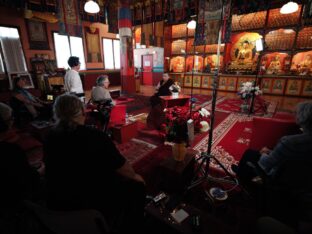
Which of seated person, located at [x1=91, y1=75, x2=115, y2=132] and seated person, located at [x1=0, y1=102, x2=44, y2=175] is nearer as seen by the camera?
seated person, located at [x1=0, y1=102, x2=44, y2=175]

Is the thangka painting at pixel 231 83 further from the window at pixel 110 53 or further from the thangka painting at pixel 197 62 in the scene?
the window at pixel 110 53

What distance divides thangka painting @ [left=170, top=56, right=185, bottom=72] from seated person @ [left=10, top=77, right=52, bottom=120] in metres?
7.25

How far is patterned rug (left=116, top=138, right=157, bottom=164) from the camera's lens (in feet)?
9.52

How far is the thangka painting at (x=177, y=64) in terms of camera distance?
10031 mm

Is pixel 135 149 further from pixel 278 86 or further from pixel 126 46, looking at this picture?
pixel 278 86

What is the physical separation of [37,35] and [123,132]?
7007 mm

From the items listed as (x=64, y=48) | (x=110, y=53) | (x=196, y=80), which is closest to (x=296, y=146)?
(x=196, y=80)

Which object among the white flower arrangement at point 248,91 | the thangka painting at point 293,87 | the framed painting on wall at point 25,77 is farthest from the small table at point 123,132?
the thangka painting at point 293,87

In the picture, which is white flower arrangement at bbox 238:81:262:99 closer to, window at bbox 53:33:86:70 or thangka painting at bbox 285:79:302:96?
thangka painting at bbox 285:79:302:96

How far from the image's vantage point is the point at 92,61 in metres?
10.0

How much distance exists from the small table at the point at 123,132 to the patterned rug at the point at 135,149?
0.33ft

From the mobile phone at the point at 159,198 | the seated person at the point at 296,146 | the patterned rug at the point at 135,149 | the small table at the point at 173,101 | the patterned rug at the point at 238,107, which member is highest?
the seated person at the point at 296,146

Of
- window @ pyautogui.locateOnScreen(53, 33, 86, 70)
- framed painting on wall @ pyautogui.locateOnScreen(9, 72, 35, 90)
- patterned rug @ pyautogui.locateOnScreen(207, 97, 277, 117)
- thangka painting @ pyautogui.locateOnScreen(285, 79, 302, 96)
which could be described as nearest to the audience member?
patterned rug @ pyautogui.locateOnScreen(207, 97, 277, 117)

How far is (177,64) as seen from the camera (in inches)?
401
